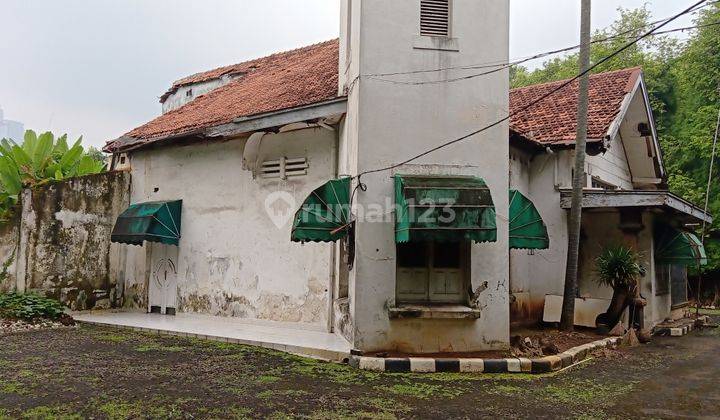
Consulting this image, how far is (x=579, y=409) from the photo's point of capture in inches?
242

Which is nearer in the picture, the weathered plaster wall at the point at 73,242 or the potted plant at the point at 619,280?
the potted plant at the point at 619,280

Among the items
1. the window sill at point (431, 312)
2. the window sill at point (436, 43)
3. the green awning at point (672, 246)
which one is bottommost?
the window sill at point (431, 312)

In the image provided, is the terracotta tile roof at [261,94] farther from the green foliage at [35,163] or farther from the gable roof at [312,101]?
the green foliage at [35,163]

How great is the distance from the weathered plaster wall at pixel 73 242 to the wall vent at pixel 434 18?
9.08 meters

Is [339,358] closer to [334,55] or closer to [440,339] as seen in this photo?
[440,339]

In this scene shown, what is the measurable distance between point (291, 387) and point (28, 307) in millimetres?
7912

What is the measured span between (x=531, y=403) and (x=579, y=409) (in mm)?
513

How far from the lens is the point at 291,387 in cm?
683

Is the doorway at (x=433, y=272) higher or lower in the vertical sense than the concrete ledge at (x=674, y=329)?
higher

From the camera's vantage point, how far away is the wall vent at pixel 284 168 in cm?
1152

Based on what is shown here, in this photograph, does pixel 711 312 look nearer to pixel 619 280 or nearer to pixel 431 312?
pixel 619 280

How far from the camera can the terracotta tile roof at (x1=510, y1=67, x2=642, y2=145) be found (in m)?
12.7

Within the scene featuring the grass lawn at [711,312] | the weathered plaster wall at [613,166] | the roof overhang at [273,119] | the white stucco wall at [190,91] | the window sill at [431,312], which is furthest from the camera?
the white stucco wall at [190,91]

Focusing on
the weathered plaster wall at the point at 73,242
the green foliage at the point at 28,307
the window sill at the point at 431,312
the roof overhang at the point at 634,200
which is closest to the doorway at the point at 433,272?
the window sill at the point at 431,312
